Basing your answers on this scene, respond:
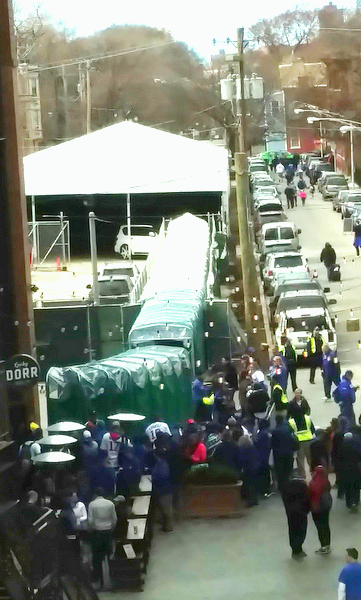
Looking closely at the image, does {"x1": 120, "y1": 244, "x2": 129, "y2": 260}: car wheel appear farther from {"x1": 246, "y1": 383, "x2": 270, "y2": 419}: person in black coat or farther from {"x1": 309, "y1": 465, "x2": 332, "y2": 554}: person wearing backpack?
{"x1": 309, "y1": 465, "x2": 332, "y2": 554}: person wearing backpack

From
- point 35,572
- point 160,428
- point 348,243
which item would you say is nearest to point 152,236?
point 348,243

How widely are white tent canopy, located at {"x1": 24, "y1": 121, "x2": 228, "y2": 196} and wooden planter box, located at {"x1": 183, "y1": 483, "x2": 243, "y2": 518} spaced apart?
30.1m

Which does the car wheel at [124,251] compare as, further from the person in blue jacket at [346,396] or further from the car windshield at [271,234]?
the person in blue jacket at [346,396]

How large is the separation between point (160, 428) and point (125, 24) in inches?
2927

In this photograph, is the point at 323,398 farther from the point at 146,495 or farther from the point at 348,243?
the point at 348,243

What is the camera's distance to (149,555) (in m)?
14.4

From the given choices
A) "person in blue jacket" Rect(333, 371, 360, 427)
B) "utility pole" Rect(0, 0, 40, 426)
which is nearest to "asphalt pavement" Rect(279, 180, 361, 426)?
"person in blue jacket" Rect(333, 371, 360, 427)

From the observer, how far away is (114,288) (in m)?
35.3

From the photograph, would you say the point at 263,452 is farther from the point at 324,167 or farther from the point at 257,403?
the point at 324,167

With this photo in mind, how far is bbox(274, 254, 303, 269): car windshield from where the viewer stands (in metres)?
39.8

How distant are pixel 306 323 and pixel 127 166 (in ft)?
65.2

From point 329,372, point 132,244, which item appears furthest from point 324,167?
point 329,372

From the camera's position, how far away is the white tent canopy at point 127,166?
46.6 m

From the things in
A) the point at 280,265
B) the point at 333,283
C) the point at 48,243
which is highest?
the point at 48,243
